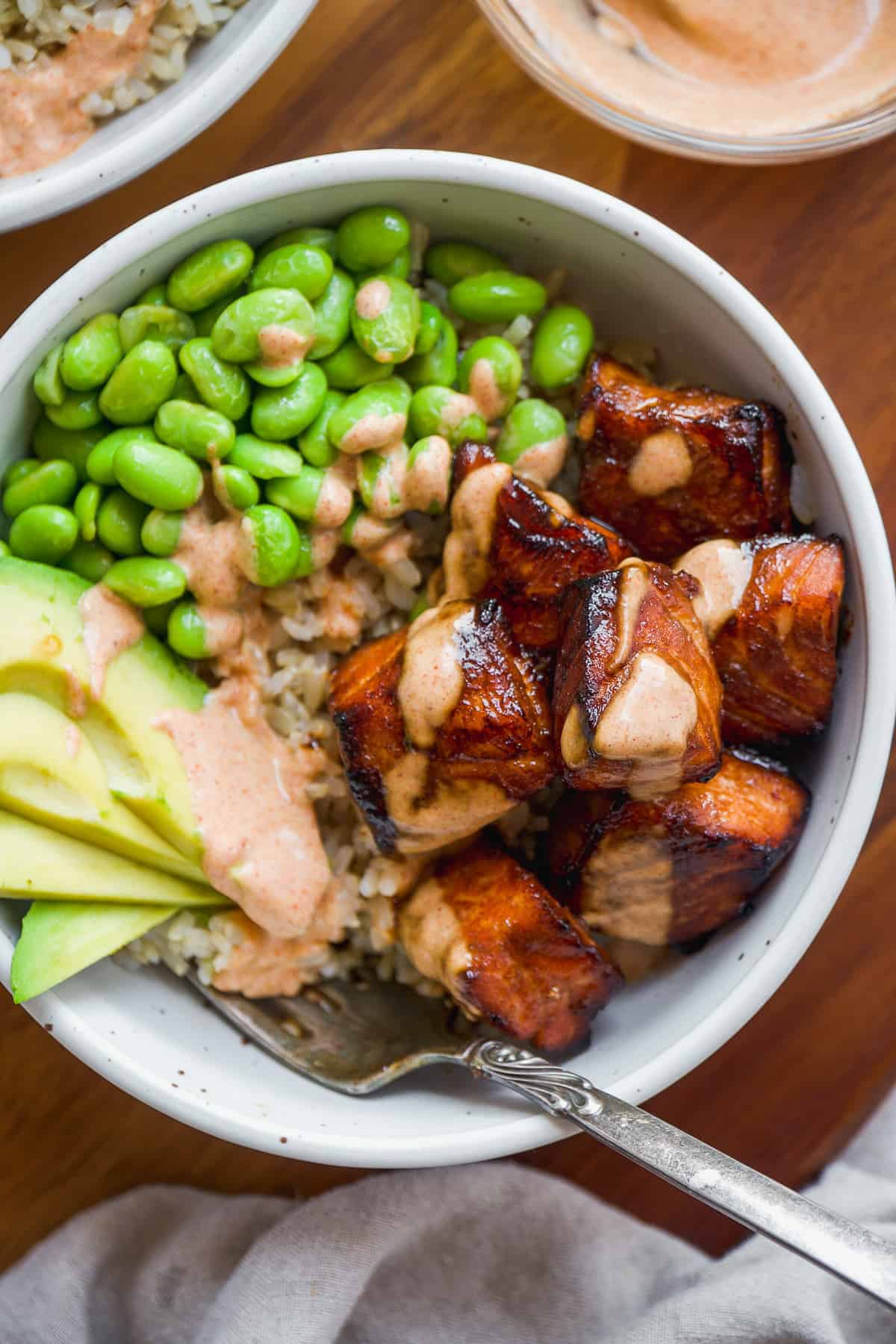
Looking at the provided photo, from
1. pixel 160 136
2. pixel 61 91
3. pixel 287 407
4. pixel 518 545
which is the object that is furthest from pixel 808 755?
pixel 61 91

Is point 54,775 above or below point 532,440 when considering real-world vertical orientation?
below

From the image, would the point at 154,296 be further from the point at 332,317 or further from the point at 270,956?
the point at 270,956

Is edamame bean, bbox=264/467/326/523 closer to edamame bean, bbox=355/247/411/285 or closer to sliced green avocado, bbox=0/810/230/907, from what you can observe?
edamame bean, bbox=355/247/411/285

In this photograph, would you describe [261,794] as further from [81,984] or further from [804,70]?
[804,70]

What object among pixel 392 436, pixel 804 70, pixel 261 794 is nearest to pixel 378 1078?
pixel 261 794

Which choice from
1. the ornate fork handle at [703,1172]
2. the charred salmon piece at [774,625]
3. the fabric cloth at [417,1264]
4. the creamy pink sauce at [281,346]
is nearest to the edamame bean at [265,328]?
the creamy pink sauce at [281,346]

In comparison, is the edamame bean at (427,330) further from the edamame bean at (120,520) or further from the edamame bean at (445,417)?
the edamame bean at (120,520)

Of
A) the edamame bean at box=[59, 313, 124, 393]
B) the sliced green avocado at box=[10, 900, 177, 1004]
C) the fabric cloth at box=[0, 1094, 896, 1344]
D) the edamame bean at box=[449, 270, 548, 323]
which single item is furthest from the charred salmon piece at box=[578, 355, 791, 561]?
the fabric cloth at box=[0, 1094, 896, 1344]
